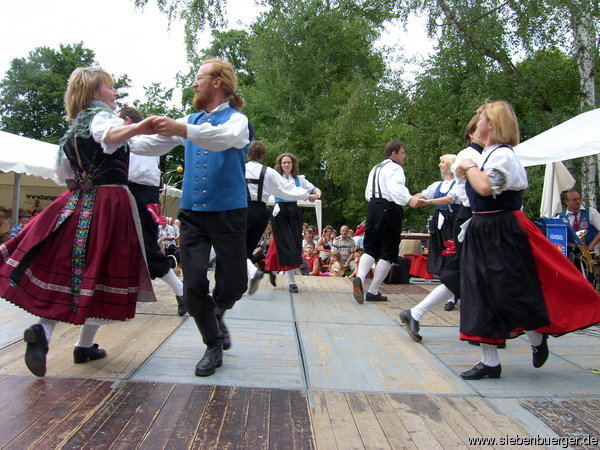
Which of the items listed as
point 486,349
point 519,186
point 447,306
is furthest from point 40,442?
point 447,306

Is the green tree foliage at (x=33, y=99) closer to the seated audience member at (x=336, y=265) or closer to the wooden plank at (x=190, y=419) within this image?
the seated audience member at (x=336, y=265)

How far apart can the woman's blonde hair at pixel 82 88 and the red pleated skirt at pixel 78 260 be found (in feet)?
1.54

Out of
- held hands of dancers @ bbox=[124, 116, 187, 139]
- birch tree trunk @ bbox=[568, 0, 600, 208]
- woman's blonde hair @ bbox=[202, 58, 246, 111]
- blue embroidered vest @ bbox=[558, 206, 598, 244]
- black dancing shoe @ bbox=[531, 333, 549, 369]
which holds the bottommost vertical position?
black dancing shoe @ bbox=[531, 333, 549, 369]

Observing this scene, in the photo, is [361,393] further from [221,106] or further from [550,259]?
[221,106]

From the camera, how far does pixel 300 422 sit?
7.22 ft

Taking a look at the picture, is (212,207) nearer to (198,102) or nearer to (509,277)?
(198,102)

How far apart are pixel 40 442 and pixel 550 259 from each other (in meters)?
2.66

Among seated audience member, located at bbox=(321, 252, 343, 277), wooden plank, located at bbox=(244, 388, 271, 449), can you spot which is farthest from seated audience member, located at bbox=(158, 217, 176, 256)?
wooden plank, located at bbox=(244, 388, 271, 449)

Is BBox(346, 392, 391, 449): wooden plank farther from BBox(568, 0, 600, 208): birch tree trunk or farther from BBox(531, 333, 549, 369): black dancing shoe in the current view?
BBox(568, 0, 600, 208): birch tree trunk

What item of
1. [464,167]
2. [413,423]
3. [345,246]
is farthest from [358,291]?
[345,246]

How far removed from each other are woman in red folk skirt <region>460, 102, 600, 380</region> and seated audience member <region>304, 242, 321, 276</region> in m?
6.96

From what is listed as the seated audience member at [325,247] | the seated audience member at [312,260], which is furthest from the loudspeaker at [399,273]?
the seated audience member at [325,247]

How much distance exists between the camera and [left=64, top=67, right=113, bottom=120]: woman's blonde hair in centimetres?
282

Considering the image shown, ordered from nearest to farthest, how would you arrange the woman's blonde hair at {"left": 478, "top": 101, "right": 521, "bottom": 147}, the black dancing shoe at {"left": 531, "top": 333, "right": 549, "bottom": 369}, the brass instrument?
the woman's blonde hair at {"left": 478, "top": 101, "right": 521, "bottom": 147} → the black dancing shoe at {"left": 531, "top": 333, "right": 549, "bottom": 369} → the brass instrument
